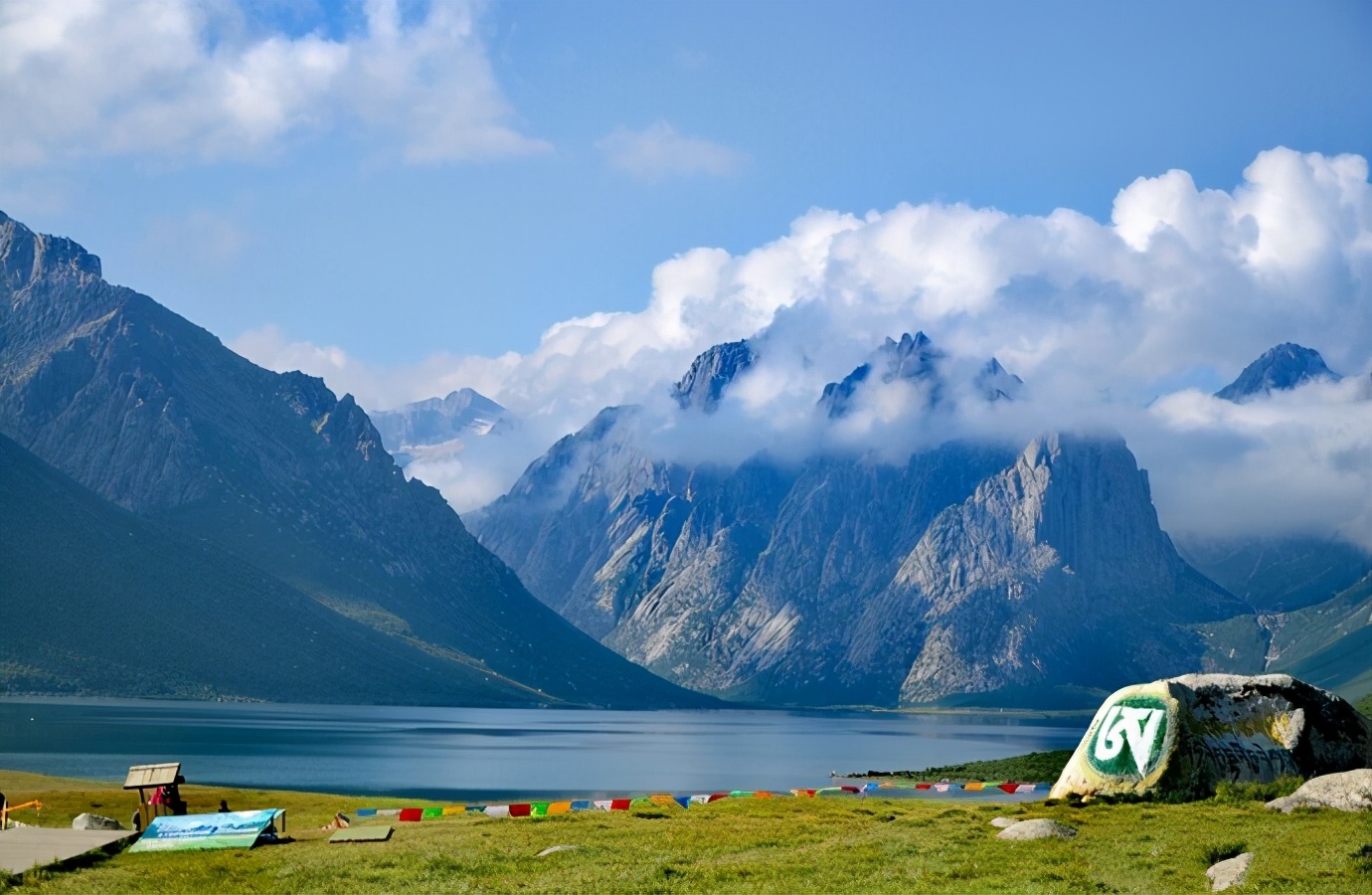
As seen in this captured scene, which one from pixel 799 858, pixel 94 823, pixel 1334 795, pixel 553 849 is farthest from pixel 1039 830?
pixel 94 823

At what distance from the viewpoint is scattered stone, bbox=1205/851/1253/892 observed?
38.3m

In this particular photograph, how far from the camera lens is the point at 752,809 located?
211 ft

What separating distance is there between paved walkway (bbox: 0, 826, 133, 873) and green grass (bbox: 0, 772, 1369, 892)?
4.67 ft

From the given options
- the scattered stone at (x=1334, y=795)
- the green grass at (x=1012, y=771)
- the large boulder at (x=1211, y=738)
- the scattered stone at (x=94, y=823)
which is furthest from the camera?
the green grass at (x=1012, y=771)

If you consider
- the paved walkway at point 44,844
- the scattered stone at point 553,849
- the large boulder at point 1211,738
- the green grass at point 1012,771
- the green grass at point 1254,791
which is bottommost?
the green grass at point 1012,771

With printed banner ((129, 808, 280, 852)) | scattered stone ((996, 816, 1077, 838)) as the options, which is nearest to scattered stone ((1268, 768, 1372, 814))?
scattered stone ((996, 816, 1077, 838))

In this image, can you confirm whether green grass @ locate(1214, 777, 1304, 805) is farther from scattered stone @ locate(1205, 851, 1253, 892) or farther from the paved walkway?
the paved walkway

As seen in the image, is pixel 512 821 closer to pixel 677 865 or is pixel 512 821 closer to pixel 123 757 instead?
pixel 677 865

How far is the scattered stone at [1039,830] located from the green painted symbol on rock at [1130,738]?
1072 centimetres

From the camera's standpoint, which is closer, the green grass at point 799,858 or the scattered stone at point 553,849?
the green grass at point 799,858

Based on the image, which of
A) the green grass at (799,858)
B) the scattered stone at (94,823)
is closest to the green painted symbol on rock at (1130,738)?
the green grass at (799,858)

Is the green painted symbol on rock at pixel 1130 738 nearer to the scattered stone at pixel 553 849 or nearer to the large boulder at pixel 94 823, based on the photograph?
the scattered stone at pixel 553 849

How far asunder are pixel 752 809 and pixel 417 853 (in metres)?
21.2

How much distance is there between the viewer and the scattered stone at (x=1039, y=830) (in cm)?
4744
